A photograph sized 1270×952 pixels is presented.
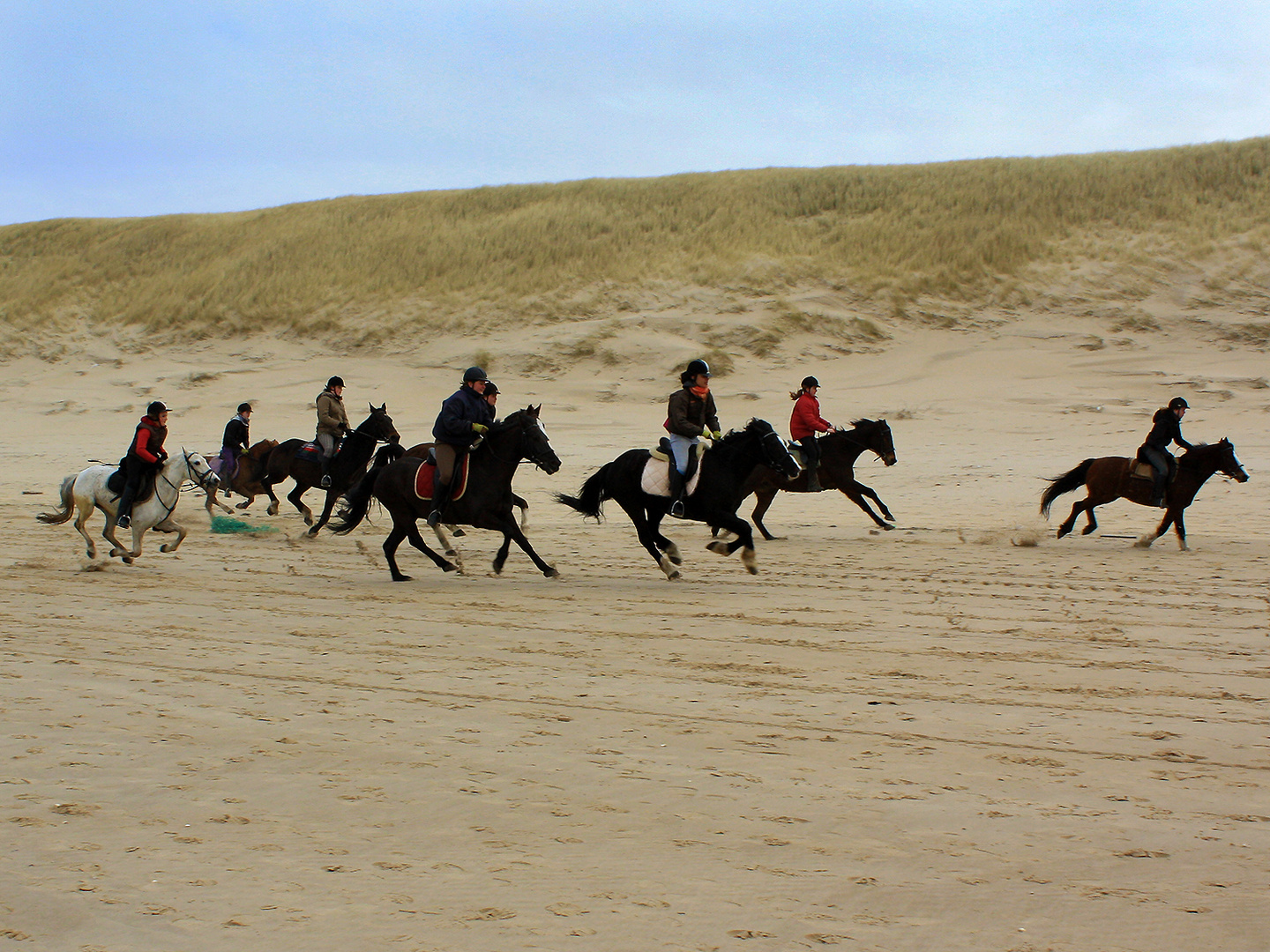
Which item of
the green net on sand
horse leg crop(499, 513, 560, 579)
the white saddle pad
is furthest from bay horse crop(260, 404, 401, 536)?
the white saddle pad

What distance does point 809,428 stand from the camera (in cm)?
1402

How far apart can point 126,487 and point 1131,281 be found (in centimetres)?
2992

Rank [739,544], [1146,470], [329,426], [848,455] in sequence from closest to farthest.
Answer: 1. [739,544]
2. [1146,470]
3. [848,455]
4. [329,426]

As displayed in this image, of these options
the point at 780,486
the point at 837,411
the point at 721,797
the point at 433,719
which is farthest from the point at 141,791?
the point at 837,411

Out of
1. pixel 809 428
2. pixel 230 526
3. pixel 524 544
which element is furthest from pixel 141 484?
pixel 809 428

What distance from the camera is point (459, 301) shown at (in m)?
36.5

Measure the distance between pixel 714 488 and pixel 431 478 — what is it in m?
2.85

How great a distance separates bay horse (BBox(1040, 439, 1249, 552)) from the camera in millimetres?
12047

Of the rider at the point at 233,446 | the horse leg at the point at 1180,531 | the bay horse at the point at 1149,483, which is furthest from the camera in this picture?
the rider at the point at 233,446

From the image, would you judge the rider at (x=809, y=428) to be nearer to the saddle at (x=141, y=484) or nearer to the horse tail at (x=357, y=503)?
the horse tail at (x=357, y=503)

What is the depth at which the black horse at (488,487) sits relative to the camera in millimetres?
10461

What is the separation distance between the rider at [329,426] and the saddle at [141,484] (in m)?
3.34

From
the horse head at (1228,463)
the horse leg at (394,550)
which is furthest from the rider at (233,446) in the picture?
the horse head at (1228,463)

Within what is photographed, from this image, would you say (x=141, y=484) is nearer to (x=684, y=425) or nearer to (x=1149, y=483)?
(x=684, y=425)
